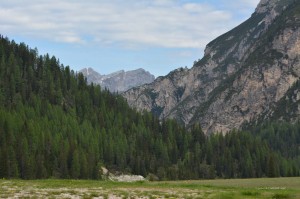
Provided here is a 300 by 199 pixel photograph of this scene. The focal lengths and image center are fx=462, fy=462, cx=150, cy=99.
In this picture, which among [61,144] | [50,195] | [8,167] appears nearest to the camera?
[50,195]

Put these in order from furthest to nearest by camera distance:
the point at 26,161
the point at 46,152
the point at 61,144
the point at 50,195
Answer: the point at 61,144 < the point at 46,152 < the point at 26,161 < the point at 50,195

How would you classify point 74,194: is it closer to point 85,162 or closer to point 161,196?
point 161,196

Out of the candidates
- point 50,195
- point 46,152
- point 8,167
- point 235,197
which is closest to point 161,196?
point 235,197

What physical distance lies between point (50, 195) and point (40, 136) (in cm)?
15838

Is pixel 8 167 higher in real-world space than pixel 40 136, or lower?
lower

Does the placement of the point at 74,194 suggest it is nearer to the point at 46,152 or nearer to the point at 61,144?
→ the point at 46,152

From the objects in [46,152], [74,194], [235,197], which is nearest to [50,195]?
[74,194]

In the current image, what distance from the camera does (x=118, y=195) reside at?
45000 millimetres

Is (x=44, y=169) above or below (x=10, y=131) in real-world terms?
below

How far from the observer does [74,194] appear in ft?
146

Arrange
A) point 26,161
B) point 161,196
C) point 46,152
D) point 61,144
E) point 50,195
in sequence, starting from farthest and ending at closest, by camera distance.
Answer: point 61,144 < point 46,152 < point 26,161 < point 161,196 < point 50,195

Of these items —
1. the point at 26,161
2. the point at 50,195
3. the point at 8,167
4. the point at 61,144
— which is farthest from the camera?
the point at 61,144

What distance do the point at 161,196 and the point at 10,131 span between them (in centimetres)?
14913

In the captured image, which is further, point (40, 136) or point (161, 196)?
point (40, 136)
